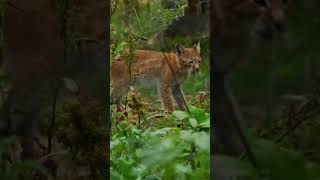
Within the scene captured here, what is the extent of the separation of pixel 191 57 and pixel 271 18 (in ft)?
0.80

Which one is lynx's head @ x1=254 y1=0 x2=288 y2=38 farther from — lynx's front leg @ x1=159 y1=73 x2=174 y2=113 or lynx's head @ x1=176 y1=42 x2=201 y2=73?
lynx's front leg @ x1=159 y1=73 x2=174 y2=113

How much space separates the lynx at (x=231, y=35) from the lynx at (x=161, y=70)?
0.40 ft

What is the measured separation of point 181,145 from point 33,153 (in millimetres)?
382

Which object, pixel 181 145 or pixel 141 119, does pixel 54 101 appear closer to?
pixel 141 119

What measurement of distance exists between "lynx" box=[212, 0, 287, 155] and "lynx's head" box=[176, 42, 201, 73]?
106 mm

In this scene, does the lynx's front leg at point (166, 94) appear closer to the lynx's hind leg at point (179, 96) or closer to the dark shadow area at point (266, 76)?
the lynx's hind leg at point (179, 96)

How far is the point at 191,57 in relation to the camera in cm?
163

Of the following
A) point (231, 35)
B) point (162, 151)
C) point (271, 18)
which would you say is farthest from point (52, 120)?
point (271, 18)

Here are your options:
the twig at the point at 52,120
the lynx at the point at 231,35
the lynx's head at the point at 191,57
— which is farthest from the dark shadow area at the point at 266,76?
the twig at the point at 52,120

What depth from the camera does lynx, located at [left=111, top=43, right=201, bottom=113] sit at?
64.7 inches

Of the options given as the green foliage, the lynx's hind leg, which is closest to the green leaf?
the green foliage

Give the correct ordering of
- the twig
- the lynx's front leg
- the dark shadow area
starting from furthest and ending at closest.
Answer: the lynx's front leg < the twig < the dark shadow area

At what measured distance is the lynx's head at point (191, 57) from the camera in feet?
5.35

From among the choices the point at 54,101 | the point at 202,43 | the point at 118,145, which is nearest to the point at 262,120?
the point at 202,43
